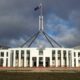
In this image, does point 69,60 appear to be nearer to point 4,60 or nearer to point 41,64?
point 41,64

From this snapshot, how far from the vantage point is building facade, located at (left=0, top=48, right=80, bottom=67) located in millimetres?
113000

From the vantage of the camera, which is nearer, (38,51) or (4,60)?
(38,51)

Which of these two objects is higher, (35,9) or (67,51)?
(35,9)

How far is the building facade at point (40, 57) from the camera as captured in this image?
371 feet

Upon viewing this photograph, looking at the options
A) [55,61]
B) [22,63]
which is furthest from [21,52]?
[55,61]

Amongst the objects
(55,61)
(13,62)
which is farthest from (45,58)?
(13,62)

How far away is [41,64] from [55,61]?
520 cm

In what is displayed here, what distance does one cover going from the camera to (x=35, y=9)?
11450 cm

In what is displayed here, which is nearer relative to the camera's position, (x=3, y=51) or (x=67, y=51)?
(x=67, y=51)

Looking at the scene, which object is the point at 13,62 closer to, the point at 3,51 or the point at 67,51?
the point at 3,51

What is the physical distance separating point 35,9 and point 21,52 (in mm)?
14805

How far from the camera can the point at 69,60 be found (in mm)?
119875

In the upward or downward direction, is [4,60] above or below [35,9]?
below

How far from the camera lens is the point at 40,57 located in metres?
115
